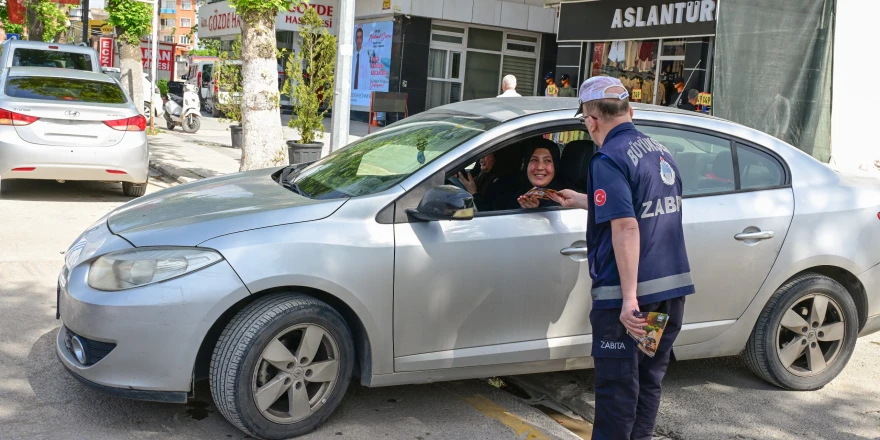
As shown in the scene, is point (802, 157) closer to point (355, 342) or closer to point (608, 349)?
point (608, 349)

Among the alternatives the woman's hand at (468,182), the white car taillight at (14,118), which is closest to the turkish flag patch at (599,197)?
the woman's hand at (468,182)

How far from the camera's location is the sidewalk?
13.2 m

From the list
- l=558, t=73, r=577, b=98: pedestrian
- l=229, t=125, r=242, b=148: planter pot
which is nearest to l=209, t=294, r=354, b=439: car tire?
l=229, t=125, r=242, b=148: planter pot

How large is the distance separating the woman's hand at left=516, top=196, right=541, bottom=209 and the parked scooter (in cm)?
1770

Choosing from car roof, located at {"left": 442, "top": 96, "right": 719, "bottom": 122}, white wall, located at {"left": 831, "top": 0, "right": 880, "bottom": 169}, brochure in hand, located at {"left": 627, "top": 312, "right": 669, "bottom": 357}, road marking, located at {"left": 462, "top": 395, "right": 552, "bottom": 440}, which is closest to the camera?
brochure in hand, located at {"left": 627, "top": 312, "right": 669, "bottom": 357}

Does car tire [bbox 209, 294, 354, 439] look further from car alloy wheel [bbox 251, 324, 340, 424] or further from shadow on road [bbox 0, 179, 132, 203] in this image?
shadow on road [bbox 0, 179, 132, 203]

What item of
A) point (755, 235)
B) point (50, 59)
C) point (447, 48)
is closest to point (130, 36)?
point (50, 59)

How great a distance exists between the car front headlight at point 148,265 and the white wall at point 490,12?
892 inches

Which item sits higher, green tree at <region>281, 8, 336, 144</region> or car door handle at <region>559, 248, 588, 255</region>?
green tree at <region>281, 8, 336, 144</region>

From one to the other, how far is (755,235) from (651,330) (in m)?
1.65

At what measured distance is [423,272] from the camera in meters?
4.04

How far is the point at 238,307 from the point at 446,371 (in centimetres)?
105

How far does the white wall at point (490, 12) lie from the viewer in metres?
25.7

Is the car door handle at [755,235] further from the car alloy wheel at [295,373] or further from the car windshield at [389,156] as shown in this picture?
the car alloy wheel at [295,373]
